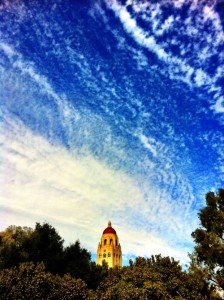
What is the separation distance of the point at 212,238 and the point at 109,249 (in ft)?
330

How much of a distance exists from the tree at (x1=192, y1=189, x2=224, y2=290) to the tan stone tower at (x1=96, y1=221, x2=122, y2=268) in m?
98.2

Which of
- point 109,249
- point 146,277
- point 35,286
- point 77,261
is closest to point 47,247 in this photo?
point 77,261

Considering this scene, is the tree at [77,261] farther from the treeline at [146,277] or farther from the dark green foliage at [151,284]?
the dark green foliage at [151,284]

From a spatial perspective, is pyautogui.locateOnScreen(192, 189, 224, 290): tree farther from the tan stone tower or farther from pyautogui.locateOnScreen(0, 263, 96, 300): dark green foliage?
the tan stone tower

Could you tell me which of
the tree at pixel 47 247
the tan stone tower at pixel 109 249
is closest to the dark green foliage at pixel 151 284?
the tree at pixel 47 247

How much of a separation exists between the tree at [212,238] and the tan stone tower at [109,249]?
322ft

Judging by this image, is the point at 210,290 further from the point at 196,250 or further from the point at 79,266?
the point at 79,266

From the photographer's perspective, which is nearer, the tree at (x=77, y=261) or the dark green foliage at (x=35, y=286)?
the dark green foliage at (x=35, y=286)

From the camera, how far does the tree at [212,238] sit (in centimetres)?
2053

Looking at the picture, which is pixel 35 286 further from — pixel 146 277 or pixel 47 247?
pixel 47 247

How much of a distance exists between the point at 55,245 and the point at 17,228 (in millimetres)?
20309

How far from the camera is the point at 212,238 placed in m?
21.6

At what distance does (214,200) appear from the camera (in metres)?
24.1

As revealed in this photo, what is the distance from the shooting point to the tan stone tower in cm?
11519
